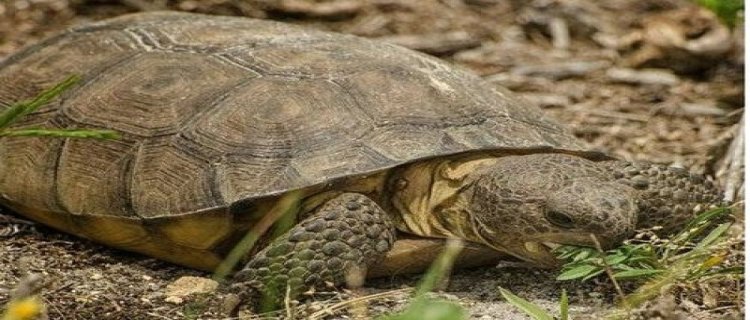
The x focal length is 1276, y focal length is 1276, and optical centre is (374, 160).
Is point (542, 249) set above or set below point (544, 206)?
below

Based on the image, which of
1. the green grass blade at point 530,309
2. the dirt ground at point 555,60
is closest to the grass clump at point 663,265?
the green grass blade at point 530,309

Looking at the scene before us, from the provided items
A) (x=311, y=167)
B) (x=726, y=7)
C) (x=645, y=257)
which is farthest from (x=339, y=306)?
(x=726, y=7)

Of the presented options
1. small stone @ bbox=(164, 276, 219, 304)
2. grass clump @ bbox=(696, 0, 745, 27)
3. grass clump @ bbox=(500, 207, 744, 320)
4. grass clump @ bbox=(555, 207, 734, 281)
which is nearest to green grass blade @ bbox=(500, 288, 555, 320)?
grass clump @ bbox=(500, 207, 744, 320)

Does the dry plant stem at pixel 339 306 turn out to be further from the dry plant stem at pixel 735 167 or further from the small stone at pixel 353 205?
the dry plant stem at pixel 735 167

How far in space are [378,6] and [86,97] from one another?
12.2 feet

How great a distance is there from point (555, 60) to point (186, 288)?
4.02 metres

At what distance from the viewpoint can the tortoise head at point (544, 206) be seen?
4.13 meters

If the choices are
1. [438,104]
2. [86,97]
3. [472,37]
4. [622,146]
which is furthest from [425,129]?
[472,37]

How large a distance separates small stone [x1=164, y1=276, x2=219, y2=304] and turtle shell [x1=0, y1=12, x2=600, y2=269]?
12 cm

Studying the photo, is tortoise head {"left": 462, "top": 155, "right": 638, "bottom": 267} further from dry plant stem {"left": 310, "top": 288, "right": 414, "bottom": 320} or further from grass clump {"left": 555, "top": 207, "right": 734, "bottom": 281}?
dry plant stem {"left": 310, "top": 288, "right": 414, "bottom": 320}

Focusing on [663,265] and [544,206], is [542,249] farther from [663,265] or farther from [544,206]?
[663,265]

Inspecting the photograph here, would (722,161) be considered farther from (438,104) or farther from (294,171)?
(294,171)

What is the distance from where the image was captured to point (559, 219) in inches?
165

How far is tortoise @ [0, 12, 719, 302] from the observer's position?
14.0 ft
